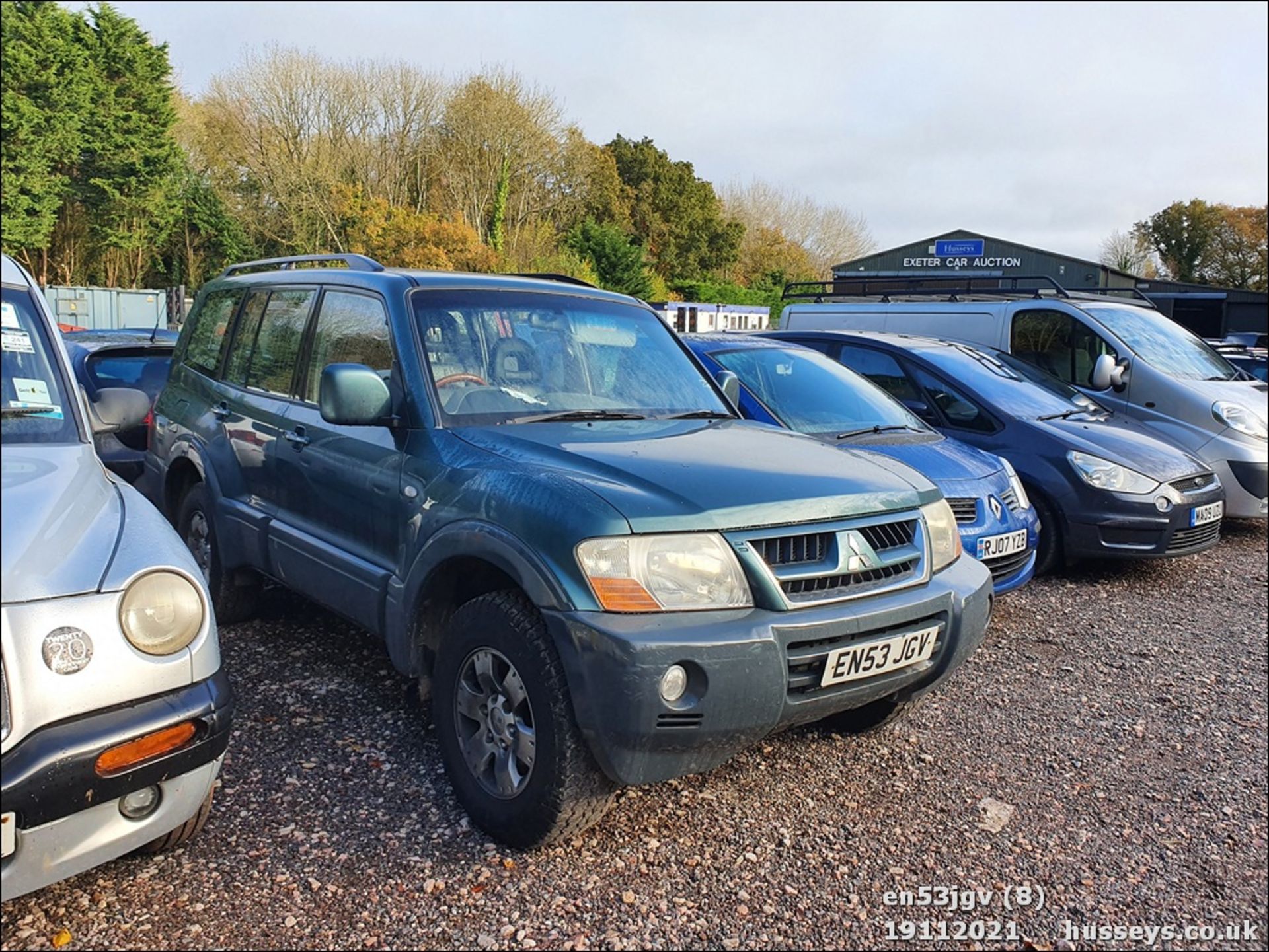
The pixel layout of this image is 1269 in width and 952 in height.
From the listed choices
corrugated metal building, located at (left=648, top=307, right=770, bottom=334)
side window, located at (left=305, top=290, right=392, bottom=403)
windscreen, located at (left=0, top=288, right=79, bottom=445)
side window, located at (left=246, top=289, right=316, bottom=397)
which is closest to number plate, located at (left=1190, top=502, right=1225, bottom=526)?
side window, located at (left=305, top=290, right=392, bottom=403)

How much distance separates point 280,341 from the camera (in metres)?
4.49

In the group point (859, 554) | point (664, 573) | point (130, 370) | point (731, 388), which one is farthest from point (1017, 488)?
point (130, 370)

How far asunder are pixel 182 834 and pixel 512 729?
98 cm

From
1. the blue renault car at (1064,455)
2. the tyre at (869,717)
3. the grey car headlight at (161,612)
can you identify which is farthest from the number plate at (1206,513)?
the grey car headlight at (161,612)

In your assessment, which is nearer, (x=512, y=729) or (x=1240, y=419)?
(x=512, y=729)

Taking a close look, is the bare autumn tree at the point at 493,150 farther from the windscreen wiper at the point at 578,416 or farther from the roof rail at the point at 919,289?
the windscreen wiper at the point at 578,416

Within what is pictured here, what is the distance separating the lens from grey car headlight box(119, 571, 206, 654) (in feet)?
7.81

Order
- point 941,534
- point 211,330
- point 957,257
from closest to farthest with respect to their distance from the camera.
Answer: point 941,534
point 211,330
point 957,257

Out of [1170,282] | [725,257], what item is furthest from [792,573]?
[725,257]

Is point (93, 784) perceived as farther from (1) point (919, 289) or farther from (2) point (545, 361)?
(1) point (919, 289)

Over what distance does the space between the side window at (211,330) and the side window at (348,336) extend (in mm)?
1082

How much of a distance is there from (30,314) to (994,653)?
4.51m

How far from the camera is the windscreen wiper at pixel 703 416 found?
12.9 ft

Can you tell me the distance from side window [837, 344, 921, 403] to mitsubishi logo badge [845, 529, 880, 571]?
4038 millimetres
